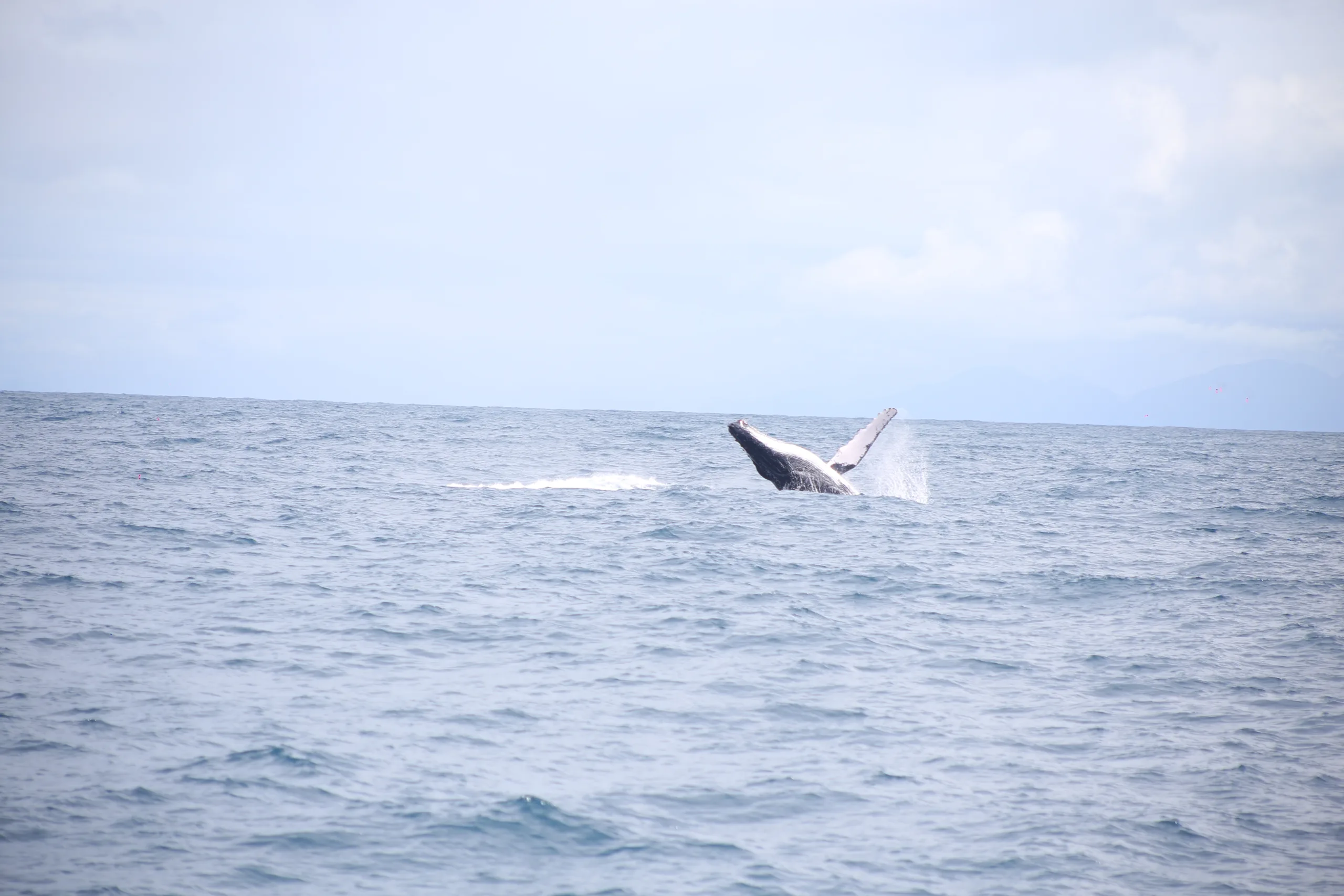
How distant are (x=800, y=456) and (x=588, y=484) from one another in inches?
406

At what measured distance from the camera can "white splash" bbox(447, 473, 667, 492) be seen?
29.7 m

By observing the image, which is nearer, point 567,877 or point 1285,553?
point 567,877

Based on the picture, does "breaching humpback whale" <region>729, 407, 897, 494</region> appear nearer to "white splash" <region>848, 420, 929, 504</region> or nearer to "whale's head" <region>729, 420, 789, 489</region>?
"whale's head" <region>729, 420, 789, 489</region>

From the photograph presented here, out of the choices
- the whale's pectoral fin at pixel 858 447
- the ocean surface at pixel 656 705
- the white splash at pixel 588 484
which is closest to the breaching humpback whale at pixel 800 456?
the whale's pectoral fin at pixel 858 447

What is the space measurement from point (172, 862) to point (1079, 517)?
23.2 m

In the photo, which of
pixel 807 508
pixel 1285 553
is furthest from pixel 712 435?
pixel 1285 553

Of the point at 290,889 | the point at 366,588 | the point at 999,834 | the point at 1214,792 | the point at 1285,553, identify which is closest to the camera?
the point at 290,889

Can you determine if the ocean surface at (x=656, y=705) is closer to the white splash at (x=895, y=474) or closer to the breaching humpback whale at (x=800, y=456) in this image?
the breaching humpback whale at (x=800, y=456)

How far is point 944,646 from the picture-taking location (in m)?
12.6

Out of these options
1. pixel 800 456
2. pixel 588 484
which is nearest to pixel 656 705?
pixel 800 456

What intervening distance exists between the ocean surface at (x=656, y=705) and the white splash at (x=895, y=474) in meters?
7.08

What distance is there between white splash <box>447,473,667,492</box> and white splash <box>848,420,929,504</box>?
6348 millimetres

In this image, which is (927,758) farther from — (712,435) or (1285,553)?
(712,435)

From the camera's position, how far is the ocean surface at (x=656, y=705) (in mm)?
7211
